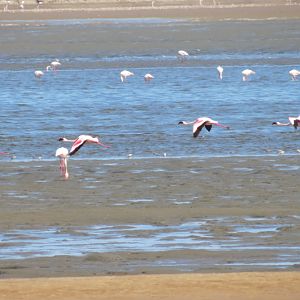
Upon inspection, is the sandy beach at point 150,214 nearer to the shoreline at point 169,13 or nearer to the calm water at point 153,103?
the calm water at point 153,103

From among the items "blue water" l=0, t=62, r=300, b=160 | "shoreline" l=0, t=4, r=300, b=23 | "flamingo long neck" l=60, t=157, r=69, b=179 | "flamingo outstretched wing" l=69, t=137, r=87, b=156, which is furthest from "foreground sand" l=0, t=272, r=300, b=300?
"shoreline" l=0, t=4, r=300, b=23

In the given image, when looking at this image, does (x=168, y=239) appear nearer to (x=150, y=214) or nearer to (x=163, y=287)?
(x=150, y=214)

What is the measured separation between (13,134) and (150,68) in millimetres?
12273

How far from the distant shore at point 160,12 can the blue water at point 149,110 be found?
2169cm

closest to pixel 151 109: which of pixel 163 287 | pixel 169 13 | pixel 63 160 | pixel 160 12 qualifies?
pixel 63 160

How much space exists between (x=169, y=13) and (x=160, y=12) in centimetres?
120

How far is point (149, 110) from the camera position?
755 inches

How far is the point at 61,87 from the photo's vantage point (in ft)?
79.9

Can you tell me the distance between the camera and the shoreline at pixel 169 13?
160ft

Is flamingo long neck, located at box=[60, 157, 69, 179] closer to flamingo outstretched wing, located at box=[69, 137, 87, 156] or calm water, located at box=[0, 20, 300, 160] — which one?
flamingo outstretched wing, located at box=[69, 137, 87, 156]

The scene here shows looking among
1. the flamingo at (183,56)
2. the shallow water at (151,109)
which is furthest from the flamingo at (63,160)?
the flamingo at (183,56)

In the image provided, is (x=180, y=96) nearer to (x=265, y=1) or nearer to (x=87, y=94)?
(x=87, y=94)

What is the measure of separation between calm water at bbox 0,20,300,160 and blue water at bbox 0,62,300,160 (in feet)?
0.05

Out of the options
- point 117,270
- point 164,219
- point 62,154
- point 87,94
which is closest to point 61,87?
point 87,94
